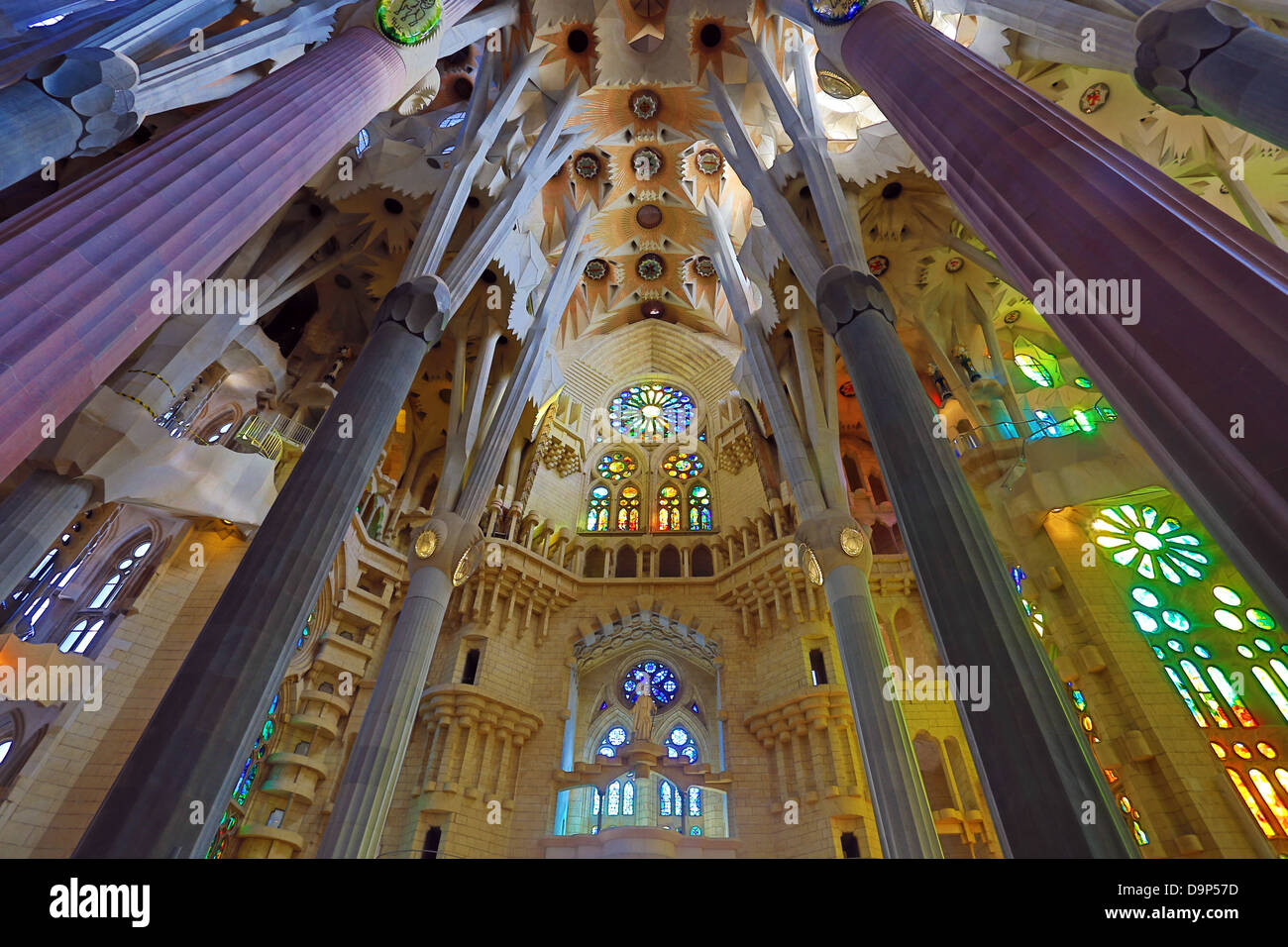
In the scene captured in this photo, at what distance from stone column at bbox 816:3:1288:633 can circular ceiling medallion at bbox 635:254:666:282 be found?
15922mm

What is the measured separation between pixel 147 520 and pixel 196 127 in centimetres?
723

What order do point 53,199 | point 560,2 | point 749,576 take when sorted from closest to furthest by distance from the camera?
1. point 53,199
2. point 560,2
3. point 749,576

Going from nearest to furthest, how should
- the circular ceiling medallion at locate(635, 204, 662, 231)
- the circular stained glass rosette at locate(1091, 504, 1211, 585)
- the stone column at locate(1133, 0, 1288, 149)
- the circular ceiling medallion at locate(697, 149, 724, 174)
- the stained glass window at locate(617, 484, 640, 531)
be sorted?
1. the stone column at locate(1133, 0, 1288, 149)
2. the circular stained glass rosette at locate(1091, 504, 1211, 585)
3. the circular ceiling medallion at locate(697, 149, 724, 174)
4. the stained glass window at locate(617, 484, 640, 531)
5. the circular ceiling medallion at locate(635, 204, 662, 231)

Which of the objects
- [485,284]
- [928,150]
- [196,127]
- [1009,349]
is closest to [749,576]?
[1009,349]

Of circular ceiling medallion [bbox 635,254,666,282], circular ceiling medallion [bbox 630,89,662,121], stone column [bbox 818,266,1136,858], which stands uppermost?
circular ceiling medallion [bbox 635,254,666,282]

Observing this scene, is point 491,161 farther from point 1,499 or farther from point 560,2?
point 1,499

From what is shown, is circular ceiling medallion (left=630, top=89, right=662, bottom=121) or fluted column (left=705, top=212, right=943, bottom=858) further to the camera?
circular ceiling medallion (left=630, top=89, right=662, bottom=121)

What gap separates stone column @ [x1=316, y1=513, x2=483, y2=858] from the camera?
7867 millimetres

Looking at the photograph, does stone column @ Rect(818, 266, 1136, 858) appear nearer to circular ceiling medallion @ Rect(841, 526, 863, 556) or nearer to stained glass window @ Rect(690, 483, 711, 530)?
circular ceiling medallion @ Rect(841, 526, 863, 556)

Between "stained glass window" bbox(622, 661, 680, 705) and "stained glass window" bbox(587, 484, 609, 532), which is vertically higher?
"stained glass window" bbox(587, 484, 609, 532)

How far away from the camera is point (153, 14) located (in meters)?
6.11

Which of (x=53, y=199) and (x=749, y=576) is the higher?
(x=749, y=576)

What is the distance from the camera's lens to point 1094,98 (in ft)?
35.1

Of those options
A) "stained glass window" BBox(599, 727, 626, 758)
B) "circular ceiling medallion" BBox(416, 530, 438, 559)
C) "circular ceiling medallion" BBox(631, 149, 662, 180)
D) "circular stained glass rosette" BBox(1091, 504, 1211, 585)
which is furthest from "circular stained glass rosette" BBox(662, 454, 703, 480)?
"circular stained glass rosette" BBox(1091, 504, 1211, 585)
